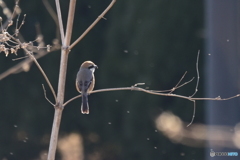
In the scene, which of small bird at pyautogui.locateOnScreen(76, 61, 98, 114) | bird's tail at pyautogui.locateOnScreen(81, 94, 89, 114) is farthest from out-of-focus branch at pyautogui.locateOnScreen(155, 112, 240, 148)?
bird's tail at pyautogui.locateOnScreen(81, 94, 89, 114)

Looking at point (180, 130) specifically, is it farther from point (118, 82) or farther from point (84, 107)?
point (84, 107)

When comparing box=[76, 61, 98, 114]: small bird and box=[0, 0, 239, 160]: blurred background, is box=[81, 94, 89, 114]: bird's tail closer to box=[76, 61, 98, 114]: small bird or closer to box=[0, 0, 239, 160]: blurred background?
box=[76, 61, 98, 114]: small bird

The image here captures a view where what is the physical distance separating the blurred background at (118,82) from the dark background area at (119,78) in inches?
0.8

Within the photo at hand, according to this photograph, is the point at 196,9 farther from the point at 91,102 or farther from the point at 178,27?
the point at 91,102

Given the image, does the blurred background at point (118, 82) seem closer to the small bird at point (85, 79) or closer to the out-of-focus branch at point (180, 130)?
the out-of-focus branch at point (180, 130)

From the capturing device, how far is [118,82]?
1013 centimetres

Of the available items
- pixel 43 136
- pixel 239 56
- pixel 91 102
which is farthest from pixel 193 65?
pixel 239 56

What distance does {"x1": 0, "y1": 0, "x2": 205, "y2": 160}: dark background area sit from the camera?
10.0 meters

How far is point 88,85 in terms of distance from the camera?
575 centimetres

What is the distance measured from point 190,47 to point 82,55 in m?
2.24

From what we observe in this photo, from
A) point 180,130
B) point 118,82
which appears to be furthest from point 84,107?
point 180,130

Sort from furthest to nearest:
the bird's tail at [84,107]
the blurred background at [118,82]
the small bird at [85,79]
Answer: the blurred background at [118,82] → the small bird at [85,79] → the bird's tail at [84,107]

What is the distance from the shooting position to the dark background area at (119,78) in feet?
33.0

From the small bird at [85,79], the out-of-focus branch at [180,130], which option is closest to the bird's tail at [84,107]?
the small bird at [85,79]
